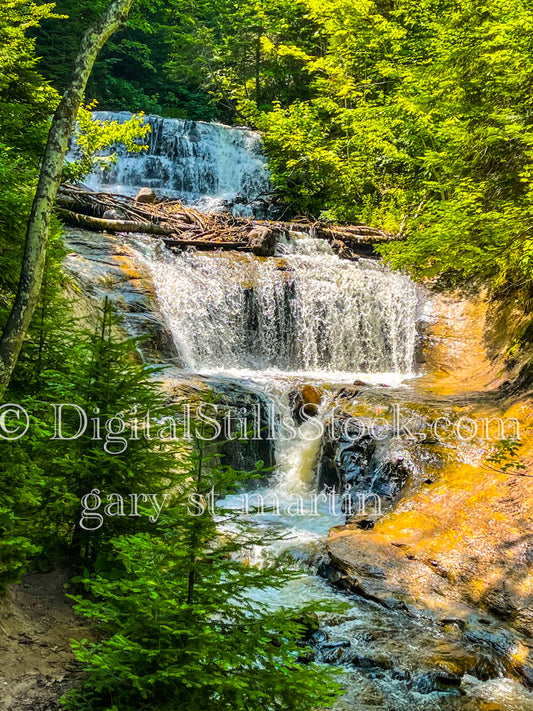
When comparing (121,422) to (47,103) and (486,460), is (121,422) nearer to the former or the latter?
(486,460)

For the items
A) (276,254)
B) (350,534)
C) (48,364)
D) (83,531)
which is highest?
(276,254)

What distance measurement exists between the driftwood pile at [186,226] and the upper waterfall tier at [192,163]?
2599 mm

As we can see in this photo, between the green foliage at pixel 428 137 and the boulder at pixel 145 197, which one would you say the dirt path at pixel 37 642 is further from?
the boulder at pixel 145 197

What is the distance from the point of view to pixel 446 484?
23.5ft

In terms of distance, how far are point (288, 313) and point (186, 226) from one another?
13.5ft

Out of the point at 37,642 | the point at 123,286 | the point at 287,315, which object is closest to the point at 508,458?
the point at 37,642

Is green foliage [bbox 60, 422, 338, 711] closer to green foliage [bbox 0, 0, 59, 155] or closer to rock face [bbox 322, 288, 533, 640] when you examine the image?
rock face [bbox 322, 288, 533, 640]

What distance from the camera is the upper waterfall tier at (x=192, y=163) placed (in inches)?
752

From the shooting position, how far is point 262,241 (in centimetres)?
1382

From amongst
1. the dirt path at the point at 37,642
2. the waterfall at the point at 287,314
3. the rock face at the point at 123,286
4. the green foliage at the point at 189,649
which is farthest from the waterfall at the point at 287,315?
the green foliage at the point at 189,649

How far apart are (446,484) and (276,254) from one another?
28.1 feet

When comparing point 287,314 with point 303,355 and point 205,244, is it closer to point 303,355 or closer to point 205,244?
point 303,355

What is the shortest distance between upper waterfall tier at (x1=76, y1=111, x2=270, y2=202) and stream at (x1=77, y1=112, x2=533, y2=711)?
5 centimetres

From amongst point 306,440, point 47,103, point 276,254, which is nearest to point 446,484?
point 306,440
